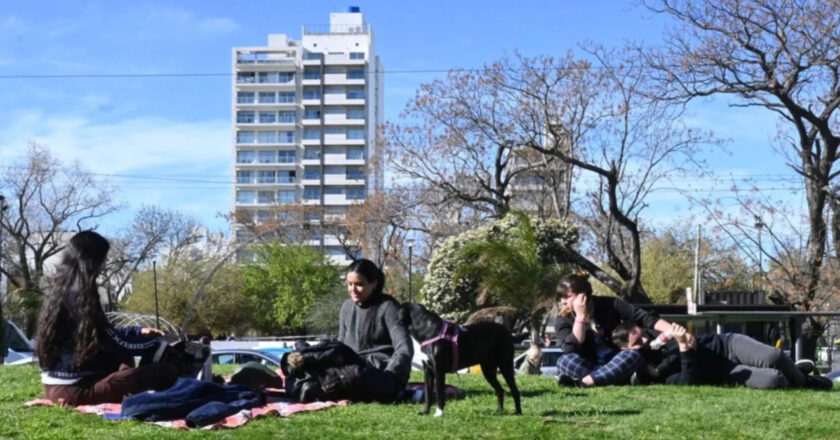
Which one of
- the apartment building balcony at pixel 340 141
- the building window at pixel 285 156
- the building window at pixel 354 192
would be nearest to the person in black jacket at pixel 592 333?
the building window at pixel 354 192

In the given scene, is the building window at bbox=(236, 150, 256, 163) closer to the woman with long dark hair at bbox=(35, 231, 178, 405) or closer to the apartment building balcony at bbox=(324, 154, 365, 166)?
the apartment building balcony at bbox=(324, 154, 365, 166)

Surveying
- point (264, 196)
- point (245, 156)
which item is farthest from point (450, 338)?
point (245, 156)

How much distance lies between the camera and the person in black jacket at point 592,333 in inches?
361

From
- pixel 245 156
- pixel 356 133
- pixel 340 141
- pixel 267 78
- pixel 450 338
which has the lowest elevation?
Result: pixel 450 338

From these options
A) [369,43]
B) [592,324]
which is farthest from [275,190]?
[592,324]

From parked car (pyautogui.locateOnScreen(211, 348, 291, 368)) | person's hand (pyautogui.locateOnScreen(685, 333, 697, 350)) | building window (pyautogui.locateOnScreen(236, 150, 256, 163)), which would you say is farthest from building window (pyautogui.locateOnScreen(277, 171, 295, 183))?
person's hand (pyautogui.locateOnScreen(685, 333, 697, 350))

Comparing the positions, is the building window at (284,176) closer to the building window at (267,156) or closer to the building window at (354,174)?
the building window at (267,156)

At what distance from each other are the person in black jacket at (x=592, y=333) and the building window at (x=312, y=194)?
86.3m

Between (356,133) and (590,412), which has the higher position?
(356,133)

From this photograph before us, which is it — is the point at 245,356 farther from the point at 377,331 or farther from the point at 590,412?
the point at 590,412

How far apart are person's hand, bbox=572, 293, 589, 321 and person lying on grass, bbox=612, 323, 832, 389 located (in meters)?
0.37

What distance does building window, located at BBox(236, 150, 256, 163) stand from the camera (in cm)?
9788

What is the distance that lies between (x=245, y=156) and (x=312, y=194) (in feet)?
27.2

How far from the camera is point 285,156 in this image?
97125mm
